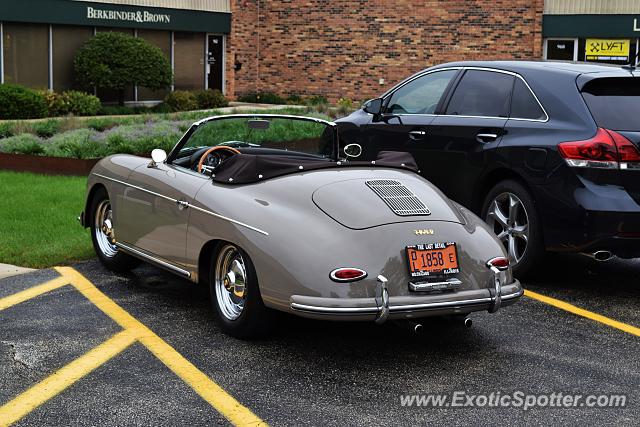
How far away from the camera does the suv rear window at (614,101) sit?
291 inches

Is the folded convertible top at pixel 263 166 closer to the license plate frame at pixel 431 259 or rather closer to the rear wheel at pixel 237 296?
the rear wheel at pixel 237 296

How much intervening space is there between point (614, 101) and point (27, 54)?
23187 mm

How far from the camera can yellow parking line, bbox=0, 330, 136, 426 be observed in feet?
16.5

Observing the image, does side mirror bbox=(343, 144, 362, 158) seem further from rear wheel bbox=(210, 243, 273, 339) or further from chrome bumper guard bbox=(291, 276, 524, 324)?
chrome bumper guard bbox=(291, 276, 524, 324)

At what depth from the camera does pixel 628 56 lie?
31.7 m

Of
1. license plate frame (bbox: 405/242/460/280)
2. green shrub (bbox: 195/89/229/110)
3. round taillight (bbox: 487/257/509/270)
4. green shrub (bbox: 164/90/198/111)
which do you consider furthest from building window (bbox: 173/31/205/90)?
license plate frame (bbox: 405/242/460/280)

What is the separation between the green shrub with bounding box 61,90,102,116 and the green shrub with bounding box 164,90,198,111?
3070 mm

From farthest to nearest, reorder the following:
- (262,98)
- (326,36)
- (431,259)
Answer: (262,98), (326,36), (431,259)

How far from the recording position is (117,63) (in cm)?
2858

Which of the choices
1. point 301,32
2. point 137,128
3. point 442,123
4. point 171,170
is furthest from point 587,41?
point 171,170

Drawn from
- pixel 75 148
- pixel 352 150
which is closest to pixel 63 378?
pixel 352 150

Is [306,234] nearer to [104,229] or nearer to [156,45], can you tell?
[104,229]

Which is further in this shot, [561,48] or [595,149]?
[561,48]

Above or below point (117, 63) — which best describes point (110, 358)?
below
